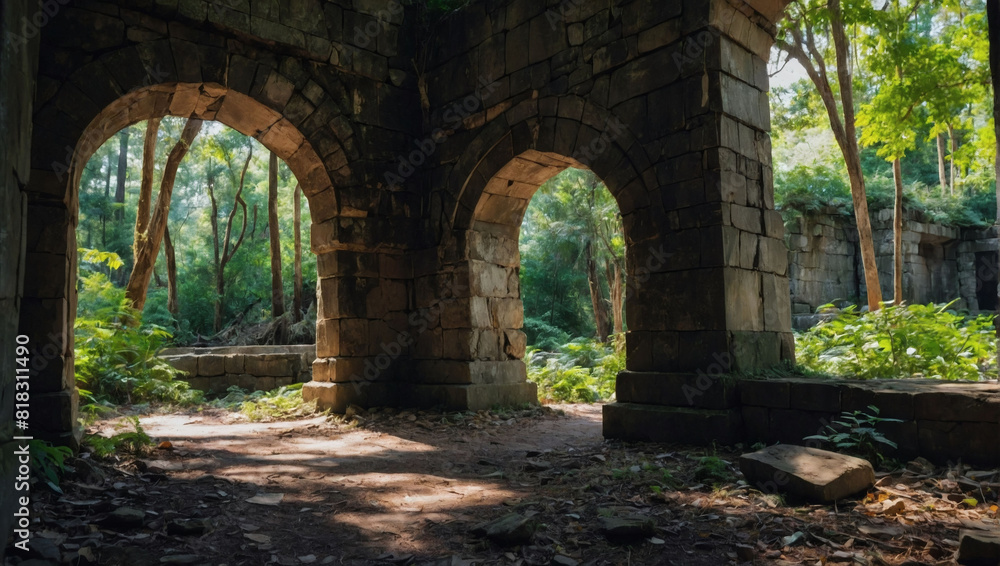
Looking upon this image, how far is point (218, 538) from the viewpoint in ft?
10.1

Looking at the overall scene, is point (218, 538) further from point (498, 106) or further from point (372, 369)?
point (498, 106)

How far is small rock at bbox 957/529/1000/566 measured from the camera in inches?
93.0

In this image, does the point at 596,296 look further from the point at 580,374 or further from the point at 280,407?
the point at 280,407

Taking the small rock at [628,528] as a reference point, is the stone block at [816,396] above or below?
above

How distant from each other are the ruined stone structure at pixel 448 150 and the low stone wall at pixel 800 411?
0.14 metres

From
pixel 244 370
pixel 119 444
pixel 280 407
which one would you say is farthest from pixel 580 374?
pixel 119 444

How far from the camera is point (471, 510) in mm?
3564

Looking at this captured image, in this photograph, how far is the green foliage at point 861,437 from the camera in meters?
3.88

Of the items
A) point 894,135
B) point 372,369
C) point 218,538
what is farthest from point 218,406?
point 894,135

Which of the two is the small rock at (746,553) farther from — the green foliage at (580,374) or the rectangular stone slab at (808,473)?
the green foliage at (580,374)

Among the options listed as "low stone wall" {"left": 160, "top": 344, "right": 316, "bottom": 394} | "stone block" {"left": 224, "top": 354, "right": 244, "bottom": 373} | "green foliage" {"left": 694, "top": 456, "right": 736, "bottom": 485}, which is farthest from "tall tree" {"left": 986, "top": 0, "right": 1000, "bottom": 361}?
"stone block" {"left": 224, "top": 354, "right": 244, "bottom": 373}

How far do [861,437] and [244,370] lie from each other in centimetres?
872

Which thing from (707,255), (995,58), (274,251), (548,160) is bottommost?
(707,255)

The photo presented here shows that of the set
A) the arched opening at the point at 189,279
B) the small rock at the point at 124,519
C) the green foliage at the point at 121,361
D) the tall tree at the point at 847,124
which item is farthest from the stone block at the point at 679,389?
the green foliage at the point at 121,361
